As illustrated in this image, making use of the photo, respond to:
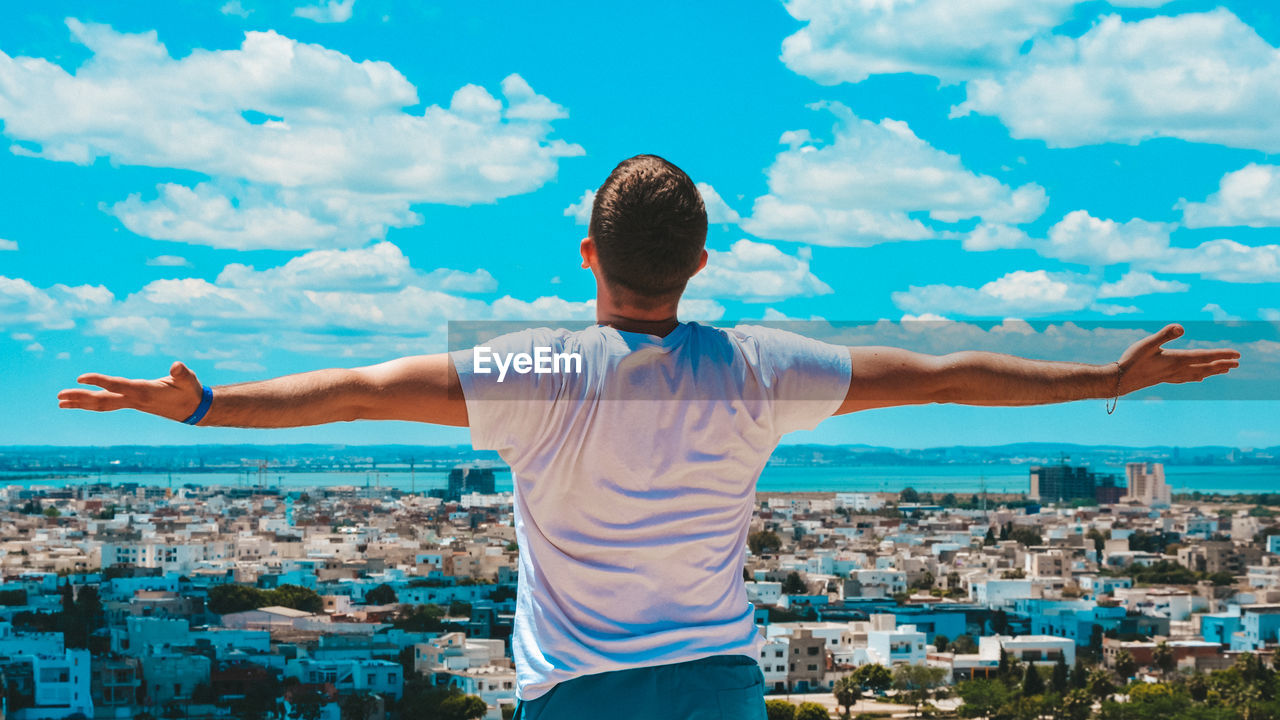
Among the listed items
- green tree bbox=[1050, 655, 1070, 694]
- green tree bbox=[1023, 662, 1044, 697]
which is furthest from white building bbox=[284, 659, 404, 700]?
green tree bbox=[1050, 655, 1070, 694]

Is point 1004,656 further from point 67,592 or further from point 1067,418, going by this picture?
point 67,592

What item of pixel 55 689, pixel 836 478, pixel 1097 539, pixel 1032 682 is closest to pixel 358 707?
pixel 55 689

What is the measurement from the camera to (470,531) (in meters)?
26.0

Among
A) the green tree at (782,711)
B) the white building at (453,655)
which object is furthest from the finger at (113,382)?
the white building at (453,655)

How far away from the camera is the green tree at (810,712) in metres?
16.6

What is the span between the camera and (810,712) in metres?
16.8

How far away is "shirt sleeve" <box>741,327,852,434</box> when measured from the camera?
91 cm

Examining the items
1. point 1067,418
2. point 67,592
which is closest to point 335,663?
point 67,592

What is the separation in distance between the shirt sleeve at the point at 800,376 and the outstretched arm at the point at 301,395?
0.77 ft

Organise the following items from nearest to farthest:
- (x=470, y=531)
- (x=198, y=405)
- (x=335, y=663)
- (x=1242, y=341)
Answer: (x=198, y=405), (x=1242, y=341), (x=335, y=663), (x=470, y=531)

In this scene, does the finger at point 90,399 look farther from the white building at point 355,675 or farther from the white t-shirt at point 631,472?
the white building at point 355,675

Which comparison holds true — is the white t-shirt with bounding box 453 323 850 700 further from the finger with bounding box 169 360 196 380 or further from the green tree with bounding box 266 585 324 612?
the green tree with bounding box 266 585 324 612

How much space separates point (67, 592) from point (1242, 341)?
23910 mm

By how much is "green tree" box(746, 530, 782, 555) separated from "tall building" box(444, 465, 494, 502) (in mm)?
5839
